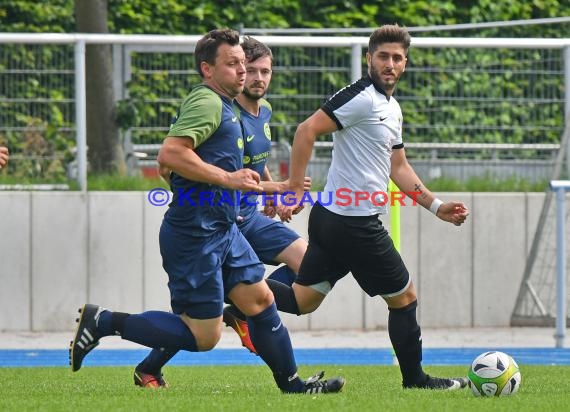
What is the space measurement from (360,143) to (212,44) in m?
1.09

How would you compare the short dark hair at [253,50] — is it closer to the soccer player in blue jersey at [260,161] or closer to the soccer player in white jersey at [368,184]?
the soccer player in blue jersey at [260,161]

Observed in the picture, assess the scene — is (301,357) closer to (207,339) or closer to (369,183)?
(369,183)

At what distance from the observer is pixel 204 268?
793 centimetres

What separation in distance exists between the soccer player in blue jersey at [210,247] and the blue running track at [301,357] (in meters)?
3.54

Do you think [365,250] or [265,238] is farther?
[265,238]

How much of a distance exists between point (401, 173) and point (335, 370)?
8.16 ft

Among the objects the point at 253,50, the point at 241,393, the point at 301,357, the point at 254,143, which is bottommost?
the point at 301,357

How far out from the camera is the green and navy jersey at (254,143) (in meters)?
9.59

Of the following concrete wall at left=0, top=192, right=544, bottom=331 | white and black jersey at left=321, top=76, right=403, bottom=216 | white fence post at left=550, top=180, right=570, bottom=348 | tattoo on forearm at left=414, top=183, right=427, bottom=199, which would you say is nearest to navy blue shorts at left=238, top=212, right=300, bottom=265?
tattoo on forearm at left=414, top=183, right=427, bottom=199

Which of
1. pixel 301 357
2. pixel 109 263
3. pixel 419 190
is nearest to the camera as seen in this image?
pixel 419 190

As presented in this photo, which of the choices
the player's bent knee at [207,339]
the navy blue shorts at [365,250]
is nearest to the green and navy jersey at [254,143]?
the navy blue shorts at [365,250]

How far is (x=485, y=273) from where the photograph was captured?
48.0 feet

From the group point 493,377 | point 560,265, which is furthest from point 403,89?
point 493,377

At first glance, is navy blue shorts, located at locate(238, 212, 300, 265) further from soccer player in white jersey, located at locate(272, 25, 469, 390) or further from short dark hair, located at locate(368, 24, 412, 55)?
short dark hair, located at locate(368, 24, 412, 55)
